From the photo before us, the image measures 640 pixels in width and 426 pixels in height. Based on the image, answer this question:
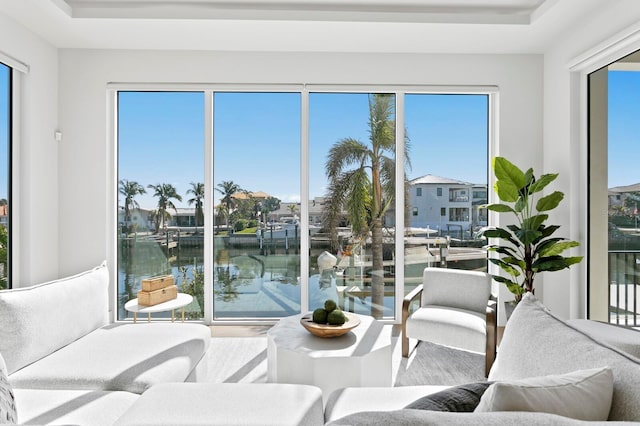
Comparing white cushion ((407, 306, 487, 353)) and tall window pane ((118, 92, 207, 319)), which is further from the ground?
tall window pane ((118, 92, 207, 319))

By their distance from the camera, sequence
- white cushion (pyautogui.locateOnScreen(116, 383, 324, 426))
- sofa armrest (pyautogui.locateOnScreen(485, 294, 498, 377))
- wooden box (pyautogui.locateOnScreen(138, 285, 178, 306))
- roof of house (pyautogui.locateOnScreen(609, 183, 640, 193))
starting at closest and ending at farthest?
white cushion (pyautogui.locateOnScreen(116, 383, 324, 426)) < sofa armrest (pyautogui.locateOnScreen(485, 294, 498, 377)) < roof of house (pyautogui.locateOnScreen(609, 183, 640, 193)) < wooden box (pyautogui.locateOnScreen(138, 285, 178, 306))

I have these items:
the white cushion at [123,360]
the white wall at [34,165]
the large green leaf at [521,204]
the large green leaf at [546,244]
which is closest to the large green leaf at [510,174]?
the large green leaf at [521,204]

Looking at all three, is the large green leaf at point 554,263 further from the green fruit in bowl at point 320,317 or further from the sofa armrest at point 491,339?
the green fruit in bowl at point 320,317

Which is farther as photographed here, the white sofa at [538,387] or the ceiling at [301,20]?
the ceiling at [301,20]

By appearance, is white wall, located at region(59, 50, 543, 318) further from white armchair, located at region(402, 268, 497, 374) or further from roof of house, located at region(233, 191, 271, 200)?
white armchair, located at region(402, 268, 497, 374)

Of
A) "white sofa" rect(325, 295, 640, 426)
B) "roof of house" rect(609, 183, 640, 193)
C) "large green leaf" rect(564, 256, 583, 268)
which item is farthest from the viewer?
"large green leaf" rect(564, 256, 583, 268)

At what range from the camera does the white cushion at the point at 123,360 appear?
6.22 feet

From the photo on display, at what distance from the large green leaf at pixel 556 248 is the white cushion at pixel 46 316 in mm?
3552

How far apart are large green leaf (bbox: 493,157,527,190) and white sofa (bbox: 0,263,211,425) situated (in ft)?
9.25

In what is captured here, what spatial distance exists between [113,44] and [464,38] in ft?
11.1

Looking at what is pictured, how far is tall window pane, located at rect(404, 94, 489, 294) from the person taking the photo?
414 cm

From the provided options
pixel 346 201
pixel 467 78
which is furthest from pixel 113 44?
pixel 467 78

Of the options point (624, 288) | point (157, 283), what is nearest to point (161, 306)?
point (157, 283)

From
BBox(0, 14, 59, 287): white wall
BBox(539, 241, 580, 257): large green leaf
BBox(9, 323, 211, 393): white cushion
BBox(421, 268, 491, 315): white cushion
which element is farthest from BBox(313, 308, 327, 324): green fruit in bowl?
BBox(0, 14, 59, 287): white wall
